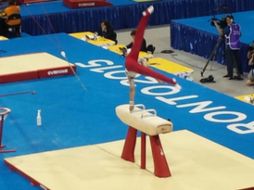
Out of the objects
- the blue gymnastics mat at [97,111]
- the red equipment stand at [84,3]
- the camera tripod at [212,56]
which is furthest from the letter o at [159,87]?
the red equipment stand at [84,3]

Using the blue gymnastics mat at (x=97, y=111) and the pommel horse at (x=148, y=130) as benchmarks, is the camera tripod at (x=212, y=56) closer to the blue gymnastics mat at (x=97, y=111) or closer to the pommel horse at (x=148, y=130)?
the blue gymnastics mat at (x=97, y=111)

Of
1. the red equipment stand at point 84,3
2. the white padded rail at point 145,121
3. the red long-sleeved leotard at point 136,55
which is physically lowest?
the red equipment stand at point 84,3

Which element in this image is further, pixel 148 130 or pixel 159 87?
pixel 159 87

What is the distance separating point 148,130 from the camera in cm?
718

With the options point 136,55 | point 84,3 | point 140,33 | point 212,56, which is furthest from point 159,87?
point 84,3

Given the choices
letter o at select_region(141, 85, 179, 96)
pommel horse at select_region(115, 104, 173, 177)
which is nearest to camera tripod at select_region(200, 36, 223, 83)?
letter o at select_region(141, 85, 179, 96)

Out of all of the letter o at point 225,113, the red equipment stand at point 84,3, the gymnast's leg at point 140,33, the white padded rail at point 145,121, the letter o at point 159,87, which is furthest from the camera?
the red equipment stand at point 84,3

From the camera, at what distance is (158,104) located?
9.90 metres

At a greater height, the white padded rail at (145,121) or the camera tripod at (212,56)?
the white padded rail at (145,121)

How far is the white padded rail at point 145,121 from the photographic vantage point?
713cm

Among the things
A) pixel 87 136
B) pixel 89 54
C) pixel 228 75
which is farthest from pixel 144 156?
pixel 228 75

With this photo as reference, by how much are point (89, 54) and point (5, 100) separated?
9.34 feet

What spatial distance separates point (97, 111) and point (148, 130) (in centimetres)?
252

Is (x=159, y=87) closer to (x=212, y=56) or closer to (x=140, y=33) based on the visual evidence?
(x=140, y=33)
